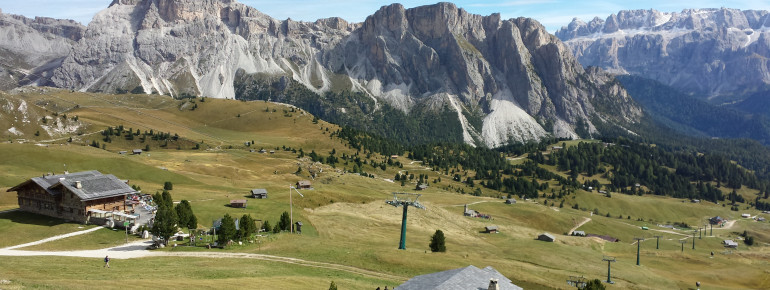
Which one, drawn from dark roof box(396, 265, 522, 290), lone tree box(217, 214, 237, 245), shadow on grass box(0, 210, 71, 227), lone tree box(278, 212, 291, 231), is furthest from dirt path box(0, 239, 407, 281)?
lone tree box(278, 212, 291, 231)

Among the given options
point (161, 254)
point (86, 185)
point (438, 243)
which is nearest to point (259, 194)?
point (86, 185)

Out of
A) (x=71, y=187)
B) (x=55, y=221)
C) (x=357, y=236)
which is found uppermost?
(x=71, y=187)

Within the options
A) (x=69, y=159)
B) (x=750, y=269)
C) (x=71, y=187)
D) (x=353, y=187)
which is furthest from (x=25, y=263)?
(x=750, y=269)

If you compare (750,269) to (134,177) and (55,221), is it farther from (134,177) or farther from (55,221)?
(134,177)

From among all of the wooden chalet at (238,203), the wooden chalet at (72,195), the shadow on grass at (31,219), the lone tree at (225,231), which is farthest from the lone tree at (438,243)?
the shadow on grass at (31,219)

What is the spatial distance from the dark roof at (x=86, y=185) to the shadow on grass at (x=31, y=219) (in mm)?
4107

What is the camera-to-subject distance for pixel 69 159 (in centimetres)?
13700

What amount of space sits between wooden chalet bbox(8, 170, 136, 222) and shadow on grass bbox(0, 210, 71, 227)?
86 cm

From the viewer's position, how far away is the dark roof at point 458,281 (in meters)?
43.9

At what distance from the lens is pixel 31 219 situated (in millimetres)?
77500

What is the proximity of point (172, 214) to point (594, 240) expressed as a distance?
10641 cm

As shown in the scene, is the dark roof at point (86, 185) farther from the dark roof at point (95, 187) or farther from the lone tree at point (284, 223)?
the lone tree at point (284, 223)

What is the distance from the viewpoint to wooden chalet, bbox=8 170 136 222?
76.9 metres

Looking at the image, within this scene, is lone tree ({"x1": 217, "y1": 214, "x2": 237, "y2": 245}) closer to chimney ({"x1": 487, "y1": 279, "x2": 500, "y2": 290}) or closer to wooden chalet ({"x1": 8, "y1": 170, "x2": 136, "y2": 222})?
wooden chalet ({"x1": 8, "y1": 170, "x2": 136, "y2": 222})
